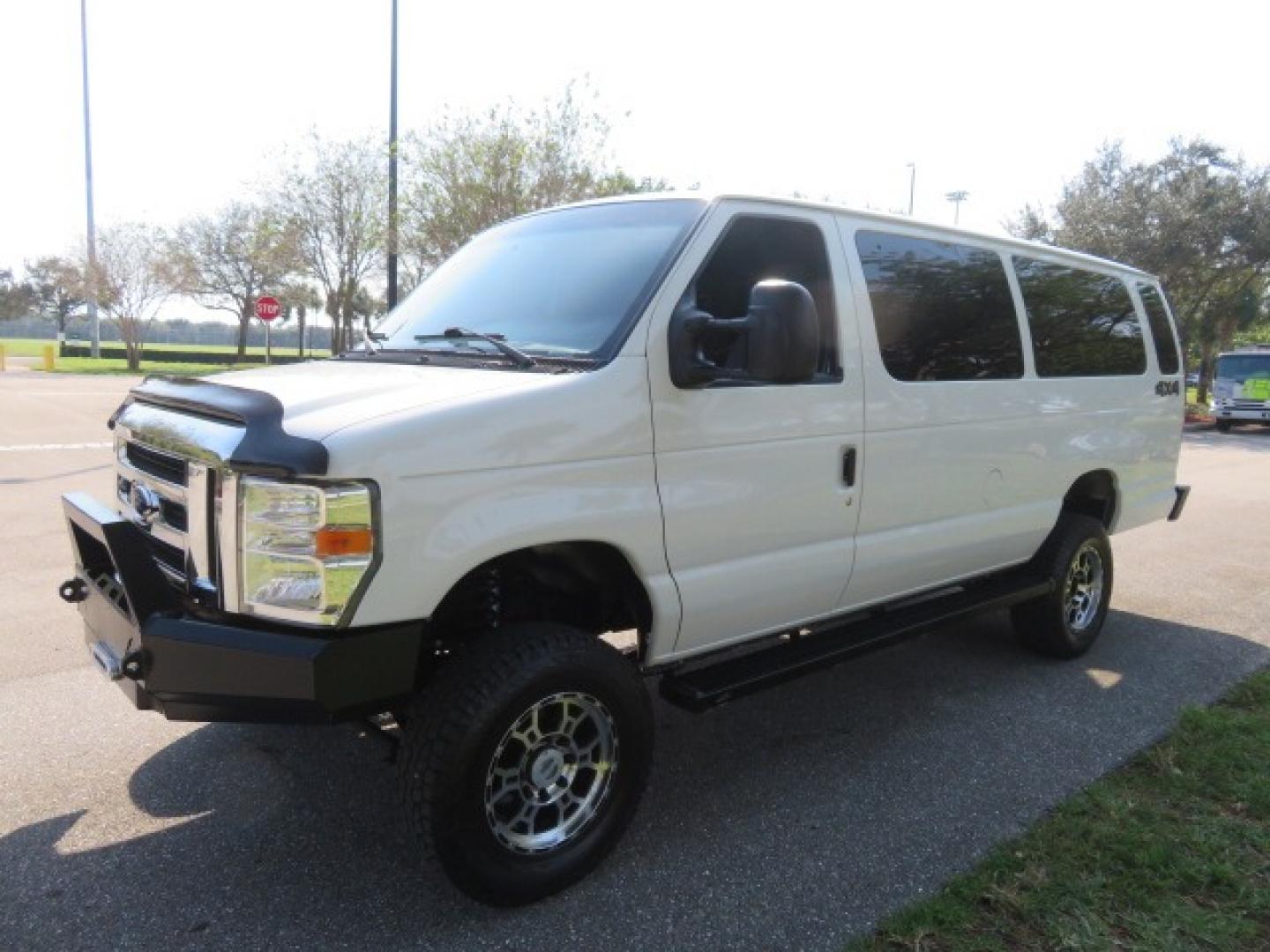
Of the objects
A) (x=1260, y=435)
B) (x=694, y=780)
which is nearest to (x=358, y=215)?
(x=1260, y=435)

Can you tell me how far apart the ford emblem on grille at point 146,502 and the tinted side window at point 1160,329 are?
5.46 metres

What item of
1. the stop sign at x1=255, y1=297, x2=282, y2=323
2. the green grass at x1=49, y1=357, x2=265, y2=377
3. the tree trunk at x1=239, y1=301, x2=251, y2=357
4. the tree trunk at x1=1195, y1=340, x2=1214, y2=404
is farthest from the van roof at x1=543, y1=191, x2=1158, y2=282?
the tree trunk at x1=239, y1=301, x2=251, y2=357

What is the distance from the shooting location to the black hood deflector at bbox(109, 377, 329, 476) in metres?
2.30

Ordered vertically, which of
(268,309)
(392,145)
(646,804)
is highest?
(392,145)

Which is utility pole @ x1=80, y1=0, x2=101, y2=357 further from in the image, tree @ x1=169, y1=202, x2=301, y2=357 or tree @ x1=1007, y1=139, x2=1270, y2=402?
tree @ x1=1007, y1=139, x2=1270, y2=402

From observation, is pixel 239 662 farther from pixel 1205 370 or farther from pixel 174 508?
pixel 1205 370

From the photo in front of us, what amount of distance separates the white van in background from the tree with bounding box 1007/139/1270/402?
3591 mm

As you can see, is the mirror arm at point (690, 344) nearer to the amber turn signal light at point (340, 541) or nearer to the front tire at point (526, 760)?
the front tire at point (526, 760)

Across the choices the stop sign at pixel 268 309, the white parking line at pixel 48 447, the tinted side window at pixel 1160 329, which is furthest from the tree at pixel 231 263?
the tinted side window at pixel 1160 329

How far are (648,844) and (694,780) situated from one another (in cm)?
51

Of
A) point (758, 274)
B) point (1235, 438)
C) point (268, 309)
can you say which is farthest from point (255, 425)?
point (1235, 438)

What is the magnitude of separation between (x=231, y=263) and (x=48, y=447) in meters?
31.4

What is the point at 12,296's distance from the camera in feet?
235

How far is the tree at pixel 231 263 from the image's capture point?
3434 centimetres
